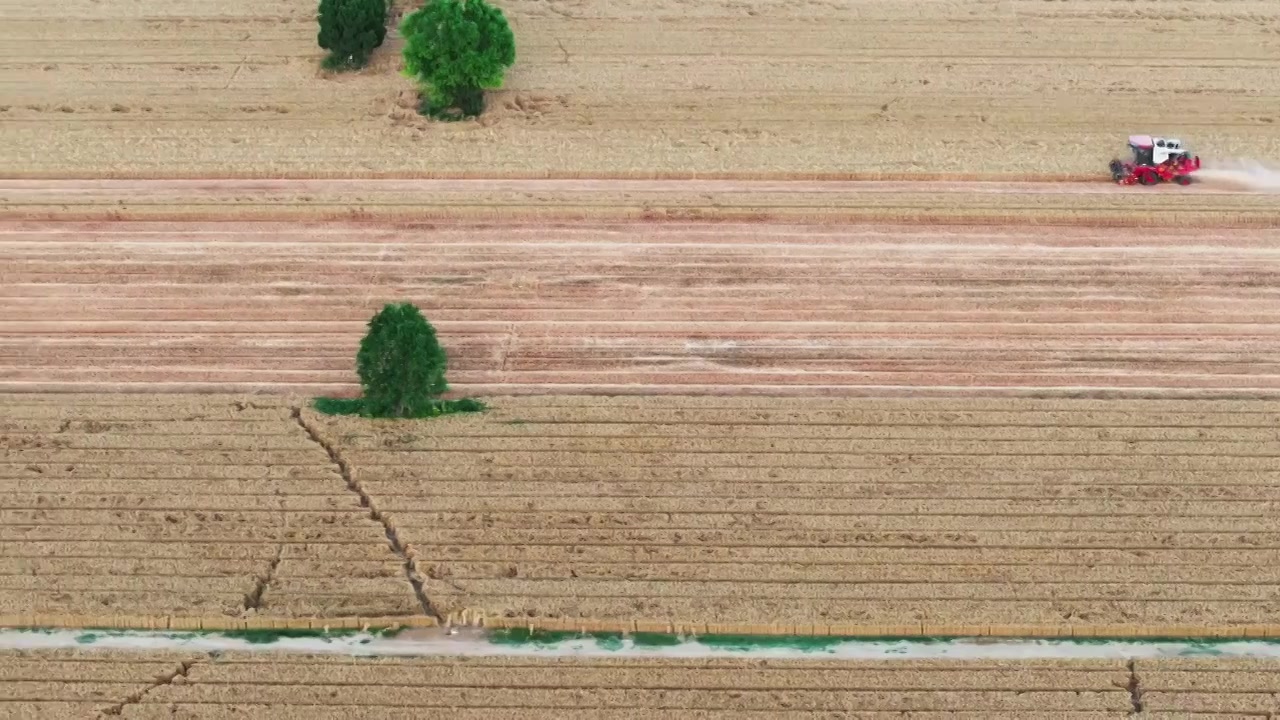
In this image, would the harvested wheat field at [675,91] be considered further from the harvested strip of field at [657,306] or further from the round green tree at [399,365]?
the round green tree at [399,365]

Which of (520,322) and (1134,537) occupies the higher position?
(520,322)

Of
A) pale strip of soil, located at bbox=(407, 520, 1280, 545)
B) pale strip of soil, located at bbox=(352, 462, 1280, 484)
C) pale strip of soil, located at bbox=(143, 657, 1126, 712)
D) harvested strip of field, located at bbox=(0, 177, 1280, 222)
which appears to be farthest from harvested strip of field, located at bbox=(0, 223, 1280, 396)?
pale strip of soil, located at bbox=(143, 657, 1126, 712)

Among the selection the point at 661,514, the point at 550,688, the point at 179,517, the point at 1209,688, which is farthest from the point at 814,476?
the point at 179,517

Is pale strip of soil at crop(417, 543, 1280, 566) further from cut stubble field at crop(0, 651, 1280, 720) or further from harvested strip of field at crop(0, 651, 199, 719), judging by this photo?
harvested strip of field at crop(0, 651, 199, 719)

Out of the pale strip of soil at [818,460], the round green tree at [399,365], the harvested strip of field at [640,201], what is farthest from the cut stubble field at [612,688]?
the harvested strip of field at [640,201]

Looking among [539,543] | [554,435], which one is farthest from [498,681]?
[554,435]

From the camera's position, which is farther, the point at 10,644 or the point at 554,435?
the point at 554,435

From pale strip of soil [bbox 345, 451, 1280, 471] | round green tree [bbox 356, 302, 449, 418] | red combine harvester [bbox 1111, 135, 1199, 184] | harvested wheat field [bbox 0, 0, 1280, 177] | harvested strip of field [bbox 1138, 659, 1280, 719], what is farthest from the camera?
harvested wheat field [bbox 0, 0, 1280, 177]

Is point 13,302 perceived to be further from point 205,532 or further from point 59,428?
point 205,532
